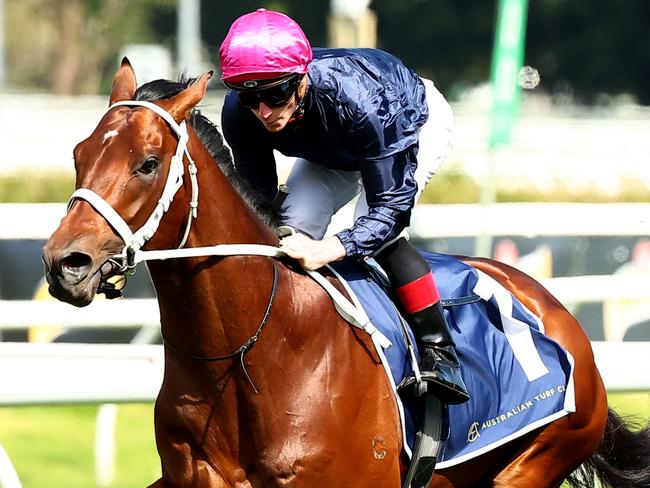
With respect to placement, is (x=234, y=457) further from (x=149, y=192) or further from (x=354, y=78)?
(x=354, y=78)

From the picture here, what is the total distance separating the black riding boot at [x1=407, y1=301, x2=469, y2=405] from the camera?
3.58 metres

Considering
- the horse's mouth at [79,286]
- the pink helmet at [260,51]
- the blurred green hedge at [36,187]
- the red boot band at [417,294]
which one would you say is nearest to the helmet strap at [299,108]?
the pink helmet at [260,51]

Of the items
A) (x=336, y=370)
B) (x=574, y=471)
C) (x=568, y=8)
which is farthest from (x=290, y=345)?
(x=568, y=8)

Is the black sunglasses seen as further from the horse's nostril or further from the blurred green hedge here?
the blurred green hedge

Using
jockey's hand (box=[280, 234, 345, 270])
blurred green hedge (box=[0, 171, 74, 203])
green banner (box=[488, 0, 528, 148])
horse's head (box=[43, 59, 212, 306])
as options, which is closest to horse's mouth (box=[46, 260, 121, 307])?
horse's head (box=[43, 59, 212, 306])

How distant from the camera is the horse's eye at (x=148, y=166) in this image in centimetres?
297

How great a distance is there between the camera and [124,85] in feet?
10.6

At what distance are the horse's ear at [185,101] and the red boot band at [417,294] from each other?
90 cm

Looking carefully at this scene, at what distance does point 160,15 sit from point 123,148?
98.4 ft

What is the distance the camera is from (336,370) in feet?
11.0

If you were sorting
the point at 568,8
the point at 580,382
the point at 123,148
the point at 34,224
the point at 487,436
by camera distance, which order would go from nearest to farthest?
1. the point at 123,148
2. the point at 487,436
3. the point at 580,382
4. the point at 34,224
5. the point at 568,8

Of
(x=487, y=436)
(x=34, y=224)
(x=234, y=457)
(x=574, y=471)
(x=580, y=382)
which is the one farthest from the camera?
(x=34, y=224)

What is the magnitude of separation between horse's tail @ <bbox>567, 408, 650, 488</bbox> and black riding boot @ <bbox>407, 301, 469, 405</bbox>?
1.10m

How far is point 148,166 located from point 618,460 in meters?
2.37
